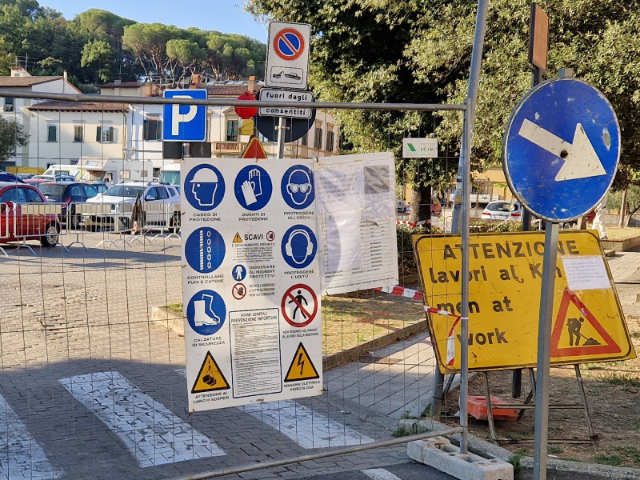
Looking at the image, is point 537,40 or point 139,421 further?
point 537,40

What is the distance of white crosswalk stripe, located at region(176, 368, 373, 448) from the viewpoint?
220 inches

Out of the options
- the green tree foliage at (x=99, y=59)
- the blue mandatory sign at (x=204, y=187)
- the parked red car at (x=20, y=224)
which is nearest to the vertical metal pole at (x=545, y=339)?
the blue mandatory sign at (x=204, y=187)

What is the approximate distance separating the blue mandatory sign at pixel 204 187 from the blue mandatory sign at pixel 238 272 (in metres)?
0.39

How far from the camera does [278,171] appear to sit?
473 cm

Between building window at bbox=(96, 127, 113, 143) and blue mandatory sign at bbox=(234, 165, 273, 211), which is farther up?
building window at bbox=(96, 127, 113, 143)

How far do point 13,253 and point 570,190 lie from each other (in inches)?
500

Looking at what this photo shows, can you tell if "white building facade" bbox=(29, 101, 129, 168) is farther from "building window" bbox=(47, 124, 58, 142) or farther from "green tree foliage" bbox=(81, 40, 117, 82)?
"green tree foliage" bbox=(81, 40, 117, 82)

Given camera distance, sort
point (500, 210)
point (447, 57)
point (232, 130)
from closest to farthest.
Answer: point (232, 130)
point (447, 57)
point (500, 210)

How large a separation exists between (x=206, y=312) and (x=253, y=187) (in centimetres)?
81

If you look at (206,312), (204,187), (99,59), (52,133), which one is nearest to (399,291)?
(206,312)

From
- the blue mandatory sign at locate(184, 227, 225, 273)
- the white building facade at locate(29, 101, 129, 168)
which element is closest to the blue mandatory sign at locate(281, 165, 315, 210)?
the blue mandatory sign at locate(184, 227, 225, 273)

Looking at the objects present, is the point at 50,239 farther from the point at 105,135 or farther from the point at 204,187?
the point at 204,187

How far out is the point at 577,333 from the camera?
603cm

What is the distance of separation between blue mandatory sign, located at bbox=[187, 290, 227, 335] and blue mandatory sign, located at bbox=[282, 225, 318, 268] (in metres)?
0.53
